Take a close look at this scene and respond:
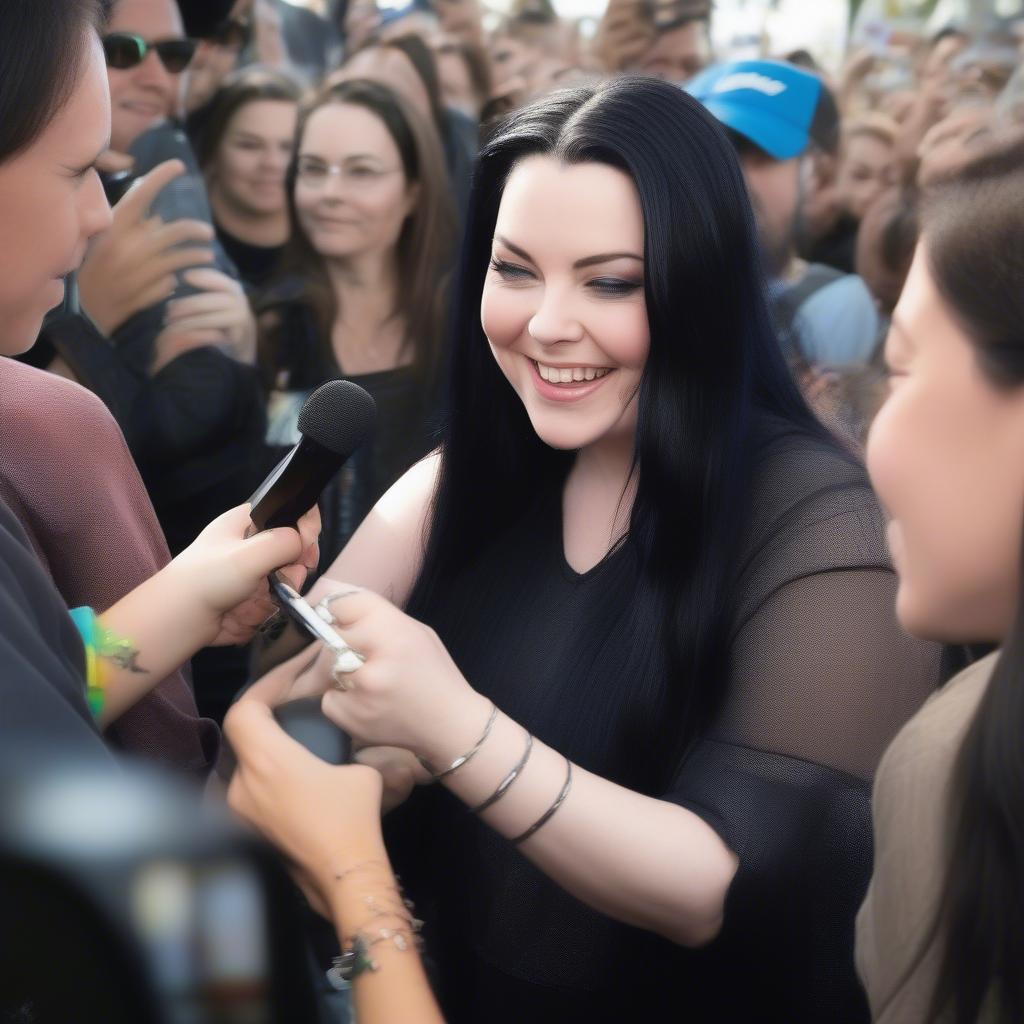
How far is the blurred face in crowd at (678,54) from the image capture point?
171 inches

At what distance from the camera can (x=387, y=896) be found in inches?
43.3

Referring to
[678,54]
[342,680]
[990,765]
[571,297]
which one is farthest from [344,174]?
[990,765]

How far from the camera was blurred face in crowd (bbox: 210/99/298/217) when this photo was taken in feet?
11.1

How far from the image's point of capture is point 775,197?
11.1 feet

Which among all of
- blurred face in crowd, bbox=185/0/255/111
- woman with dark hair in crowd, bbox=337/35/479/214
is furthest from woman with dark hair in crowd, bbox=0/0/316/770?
woman with dark hair in crowd, bbox=337/35/479/214

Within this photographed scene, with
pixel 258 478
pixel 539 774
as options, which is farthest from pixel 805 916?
pixel 258 478

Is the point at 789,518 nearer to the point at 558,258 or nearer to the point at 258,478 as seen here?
the point at 558,258

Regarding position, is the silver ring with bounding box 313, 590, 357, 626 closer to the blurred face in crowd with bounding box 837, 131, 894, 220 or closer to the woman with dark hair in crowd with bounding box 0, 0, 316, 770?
the woman with dark hair in crowd with bounding box 0, 0, 316, 770

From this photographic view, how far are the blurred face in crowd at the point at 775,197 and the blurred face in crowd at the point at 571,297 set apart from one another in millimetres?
1703

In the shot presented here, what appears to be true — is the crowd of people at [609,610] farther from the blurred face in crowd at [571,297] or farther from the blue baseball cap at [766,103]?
the blue baseball cap at [766,103]

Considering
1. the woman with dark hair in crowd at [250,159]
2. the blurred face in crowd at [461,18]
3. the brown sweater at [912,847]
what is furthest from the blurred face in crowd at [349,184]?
the brown sweater at [912,847]

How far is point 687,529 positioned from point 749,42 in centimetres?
363

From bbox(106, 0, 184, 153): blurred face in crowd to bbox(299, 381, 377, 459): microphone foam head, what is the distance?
162 centimetres

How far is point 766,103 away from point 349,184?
1.05m
